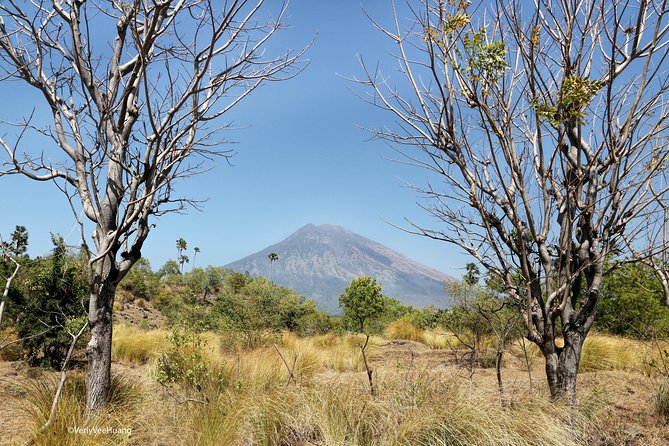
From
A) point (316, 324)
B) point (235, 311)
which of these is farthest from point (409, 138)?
point (316, 324)

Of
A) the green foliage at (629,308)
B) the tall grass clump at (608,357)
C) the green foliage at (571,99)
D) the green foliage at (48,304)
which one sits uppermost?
the green foliage at (571,99)

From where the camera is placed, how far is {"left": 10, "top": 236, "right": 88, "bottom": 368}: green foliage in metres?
7.71

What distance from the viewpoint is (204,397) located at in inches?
181

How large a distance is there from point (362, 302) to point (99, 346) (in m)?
22.2

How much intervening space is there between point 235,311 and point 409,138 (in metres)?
9.29

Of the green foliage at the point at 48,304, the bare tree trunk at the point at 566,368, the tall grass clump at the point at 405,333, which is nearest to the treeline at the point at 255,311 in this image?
the green foliage at the point at 48,304

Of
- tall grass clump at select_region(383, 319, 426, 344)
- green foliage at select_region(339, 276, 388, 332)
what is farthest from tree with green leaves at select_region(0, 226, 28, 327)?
green foliage at select_region(339, 276, 388, 332)

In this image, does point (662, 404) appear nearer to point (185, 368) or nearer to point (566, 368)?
point (566, 368)

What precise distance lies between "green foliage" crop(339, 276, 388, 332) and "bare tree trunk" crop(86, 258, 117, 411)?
67.8 ft

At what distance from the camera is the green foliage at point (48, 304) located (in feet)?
25.3

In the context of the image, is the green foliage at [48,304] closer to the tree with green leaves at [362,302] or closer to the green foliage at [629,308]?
the green foliage at [629,308]

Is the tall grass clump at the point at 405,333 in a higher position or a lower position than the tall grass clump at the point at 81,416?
lower

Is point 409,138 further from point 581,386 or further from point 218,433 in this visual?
point 581,386

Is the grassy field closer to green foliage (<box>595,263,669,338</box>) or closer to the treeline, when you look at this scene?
the treeline
